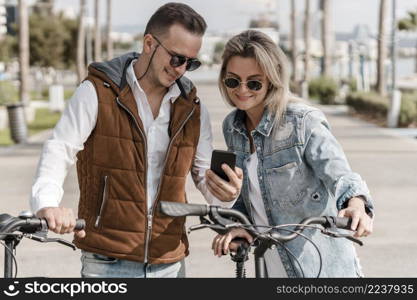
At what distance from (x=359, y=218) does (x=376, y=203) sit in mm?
9904

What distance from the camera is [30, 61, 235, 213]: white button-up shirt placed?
13.4ft

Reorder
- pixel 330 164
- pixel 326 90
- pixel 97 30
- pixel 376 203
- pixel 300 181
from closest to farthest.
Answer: pixel 330 164, pixel 300 181, pixel 376 203, pixel 326 90, pixel 97 30

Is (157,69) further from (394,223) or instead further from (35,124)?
(35,124)

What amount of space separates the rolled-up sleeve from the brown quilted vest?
0.45m

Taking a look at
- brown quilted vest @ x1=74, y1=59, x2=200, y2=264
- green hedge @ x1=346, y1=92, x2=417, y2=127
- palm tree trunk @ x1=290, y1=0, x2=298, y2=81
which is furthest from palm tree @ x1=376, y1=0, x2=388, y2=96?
brown quilted vest @ x1=74, y1=59, x2=200, y2=264

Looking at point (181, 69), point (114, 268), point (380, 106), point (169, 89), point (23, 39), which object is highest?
point (181, 69)

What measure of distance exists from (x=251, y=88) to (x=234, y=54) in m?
0.14

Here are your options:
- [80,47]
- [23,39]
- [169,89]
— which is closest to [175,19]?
[169,89]

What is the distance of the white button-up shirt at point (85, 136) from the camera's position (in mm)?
4070

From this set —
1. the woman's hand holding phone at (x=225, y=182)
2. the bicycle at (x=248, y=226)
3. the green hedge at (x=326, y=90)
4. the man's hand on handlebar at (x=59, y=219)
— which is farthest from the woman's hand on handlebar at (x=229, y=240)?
the green hedge at (x=326, y=90)

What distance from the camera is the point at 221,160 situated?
151 inches

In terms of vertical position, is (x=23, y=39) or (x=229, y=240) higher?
(x=229, y=240)

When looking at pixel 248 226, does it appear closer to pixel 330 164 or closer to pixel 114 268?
pixel 330 164

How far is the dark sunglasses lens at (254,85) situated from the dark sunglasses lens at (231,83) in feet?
0.16
